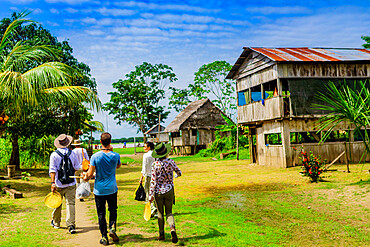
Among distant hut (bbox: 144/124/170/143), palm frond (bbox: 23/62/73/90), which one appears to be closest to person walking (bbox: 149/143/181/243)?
palm frond (bbox: 23/62/73/90)

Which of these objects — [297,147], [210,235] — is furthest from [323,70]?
[210,235]

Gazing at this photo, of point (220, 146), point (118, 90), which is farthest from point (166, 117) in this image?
point (220, 146)

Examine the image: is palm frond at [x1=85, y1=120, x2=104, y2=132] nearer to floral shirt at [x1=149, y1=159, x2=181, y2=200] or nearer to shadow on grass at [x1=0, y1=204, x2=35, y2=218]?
shadow on grass at [x1=0, y1=204, x2=35, y2=218]

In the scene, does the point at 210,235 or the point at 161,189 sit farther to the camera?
the point at 210,235

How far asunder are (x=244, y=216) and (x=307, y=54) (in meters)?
15.8

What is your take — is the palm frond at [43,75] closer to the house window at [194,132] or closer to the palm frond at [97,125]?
the palm frond at [97,125]

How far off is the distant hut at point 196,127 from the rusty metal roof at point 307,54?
52.7 feet

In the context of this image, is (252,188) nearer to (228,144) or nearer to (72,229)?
(72,229)

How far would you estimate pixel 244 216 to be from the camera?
7.93m

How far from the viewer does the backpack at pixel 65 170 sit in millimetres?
6648

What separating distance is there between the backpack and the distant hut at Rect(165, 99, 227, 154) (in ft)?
104

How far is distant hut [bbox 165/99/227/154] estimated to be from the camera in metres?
39.6

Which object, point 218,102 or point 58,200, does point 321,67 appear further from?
point 218,102

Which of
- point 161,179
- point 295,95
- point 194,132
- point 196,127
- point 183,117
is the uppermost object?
point 183,117
